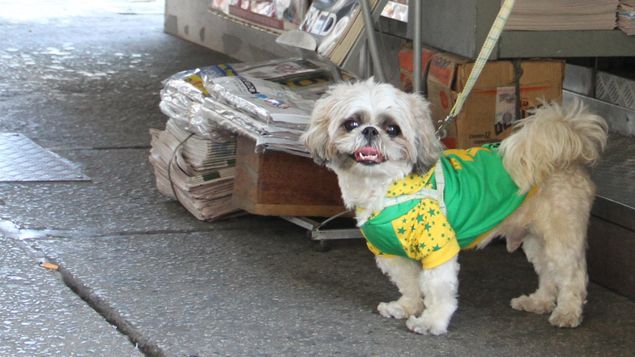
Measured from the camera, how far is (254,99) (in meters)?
5.14

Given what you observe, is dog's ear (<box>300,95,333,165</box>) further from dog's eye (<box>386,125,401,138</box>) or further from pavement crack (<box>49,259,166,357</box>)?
pavement crack (<box>49,259,166,357</box>)

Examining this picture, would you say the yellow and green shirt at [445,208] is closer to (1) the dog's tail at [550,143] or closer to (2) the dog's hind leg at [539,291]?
(1) the dog's tail at [550,143]

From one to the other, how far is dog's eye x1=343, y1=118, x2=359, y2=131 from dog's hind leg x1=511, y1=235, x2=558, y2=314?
101 centimetres

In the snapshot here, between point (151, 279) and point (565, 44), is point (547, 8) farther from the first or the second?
point (151, 279)

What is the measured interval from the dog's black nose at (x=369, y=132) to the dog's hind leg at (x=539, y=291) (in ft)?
3.19

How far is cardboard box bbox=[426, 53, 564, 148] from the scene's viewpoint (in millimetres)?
5156

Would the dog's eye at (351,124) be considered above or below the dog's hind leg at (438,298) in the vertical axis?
above

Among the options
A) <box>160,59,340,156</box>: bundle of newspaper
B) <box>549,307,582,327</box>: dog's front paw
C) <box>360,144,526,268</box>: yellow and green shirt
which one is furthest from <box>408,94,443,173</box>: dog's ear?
<box>160,59,340,156</box>: bundle of newspaper

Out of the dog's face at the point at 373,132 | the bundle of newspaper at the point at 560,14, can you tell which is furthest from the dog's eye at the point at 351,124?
the bundle of newspaper at the point at 560,14

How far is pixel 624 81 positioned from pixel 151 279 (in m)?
2.89

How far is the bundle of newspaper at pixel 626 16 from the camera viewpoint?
5.23 m

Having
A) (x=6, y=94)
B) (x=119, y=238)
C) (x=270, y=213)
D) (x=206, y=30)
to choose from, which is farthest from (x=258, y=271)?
(x=206, y=30)

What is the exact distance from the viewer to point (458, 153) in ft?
14.6

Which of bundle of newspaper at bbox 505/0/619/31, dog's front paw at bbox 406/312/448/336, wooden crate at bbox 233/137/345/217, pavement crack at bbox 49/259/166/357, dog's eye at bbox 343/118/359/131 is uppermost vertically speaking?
bundle of newspaper at bbox 505/0/619/31
